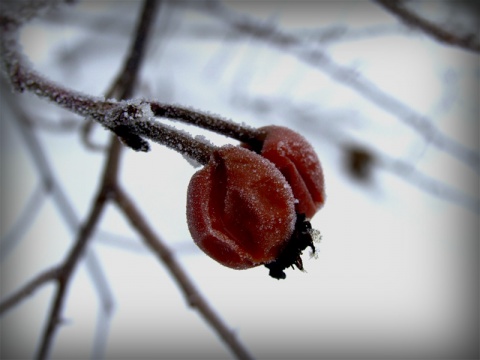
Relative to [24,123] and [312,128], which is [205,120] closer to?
[24,123]

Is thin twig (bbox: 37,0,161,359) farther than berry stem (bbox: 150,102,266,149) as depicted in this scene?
Yes

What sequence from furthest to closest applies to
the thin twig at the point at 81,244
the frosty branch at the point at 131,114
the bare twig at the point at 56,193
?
the bare twig at the point at 56,193, the thin twig at the point at 81,244, the frosty branch at the point at 131,114

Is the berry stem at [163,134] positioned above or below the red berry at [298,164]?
below

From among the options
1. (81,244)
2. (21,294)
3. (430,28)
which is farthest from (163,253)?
(430,28)

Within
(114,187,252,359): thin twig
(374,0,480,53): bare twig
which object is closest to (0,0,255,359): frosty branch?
(114,187,252,359): thin twig

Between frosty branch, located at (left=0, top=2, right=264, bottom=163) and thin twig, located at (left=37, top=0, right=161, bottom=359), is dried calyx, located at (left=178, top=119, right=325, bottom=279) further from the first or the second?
thin twig, located at (left=37, top=0, right=161, bottom=359)

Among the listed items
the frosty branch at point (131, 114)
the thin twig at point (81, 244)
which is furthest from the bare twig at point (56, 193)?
the frosty branch at point (131, 114)

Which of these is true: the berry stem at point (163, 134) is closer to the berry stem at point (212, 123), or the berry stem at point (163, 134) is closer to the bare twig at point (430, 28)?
the berry stem at point (212, 123)
